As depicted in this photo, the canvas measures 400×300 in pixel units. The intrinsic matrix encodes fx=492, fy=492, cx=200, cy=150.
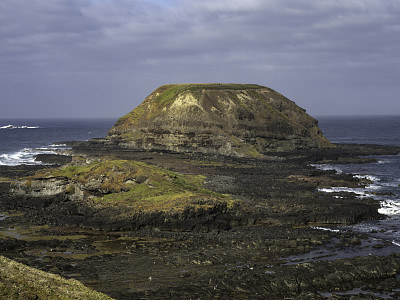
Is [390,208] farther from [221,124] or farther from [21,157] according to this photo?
[21,157]

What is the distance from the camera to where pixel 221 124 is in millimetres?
154625

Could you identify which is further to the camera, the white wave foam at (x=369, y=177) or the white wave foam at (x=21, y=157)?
the white wave foam at (x=21, y=157)

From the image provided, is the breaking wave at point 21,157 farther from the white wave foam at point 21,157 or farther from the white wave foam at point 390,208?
the white wave foam at point 390,208

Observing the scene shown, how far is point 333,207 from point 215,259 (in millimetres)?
26652

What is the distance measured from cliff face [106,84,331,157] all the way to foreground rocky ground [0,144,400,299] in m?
67.4

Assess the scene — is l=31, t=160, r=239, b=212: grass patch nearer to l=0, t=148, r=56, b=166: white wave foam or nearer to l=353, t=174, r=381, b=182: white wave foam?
l=353, t=174, r=381, b=182: white wave foam

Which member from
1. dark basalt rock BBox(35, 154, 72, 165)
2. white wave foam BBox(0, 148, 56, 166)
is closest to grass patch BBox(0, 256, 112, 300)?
dark basalt rock BBox(35, 154, 72, 165)

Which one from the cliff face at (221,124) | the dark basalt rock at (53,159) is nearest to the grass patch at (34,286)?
the dark basalt rock at (53,159)

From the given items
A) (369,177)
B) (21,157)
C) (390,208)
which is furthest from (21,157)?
(390,208)

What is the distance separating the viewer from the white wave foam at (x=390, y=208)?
66.2 m

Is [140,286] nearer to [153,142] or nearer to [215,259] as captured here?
[215,259]

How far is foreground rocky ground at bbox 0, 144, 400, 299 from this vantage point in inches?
1511

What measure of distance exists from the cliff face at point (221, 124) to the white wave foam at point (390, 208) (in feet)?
219

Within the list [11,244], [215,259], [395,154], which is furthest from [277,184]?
[395,154]
